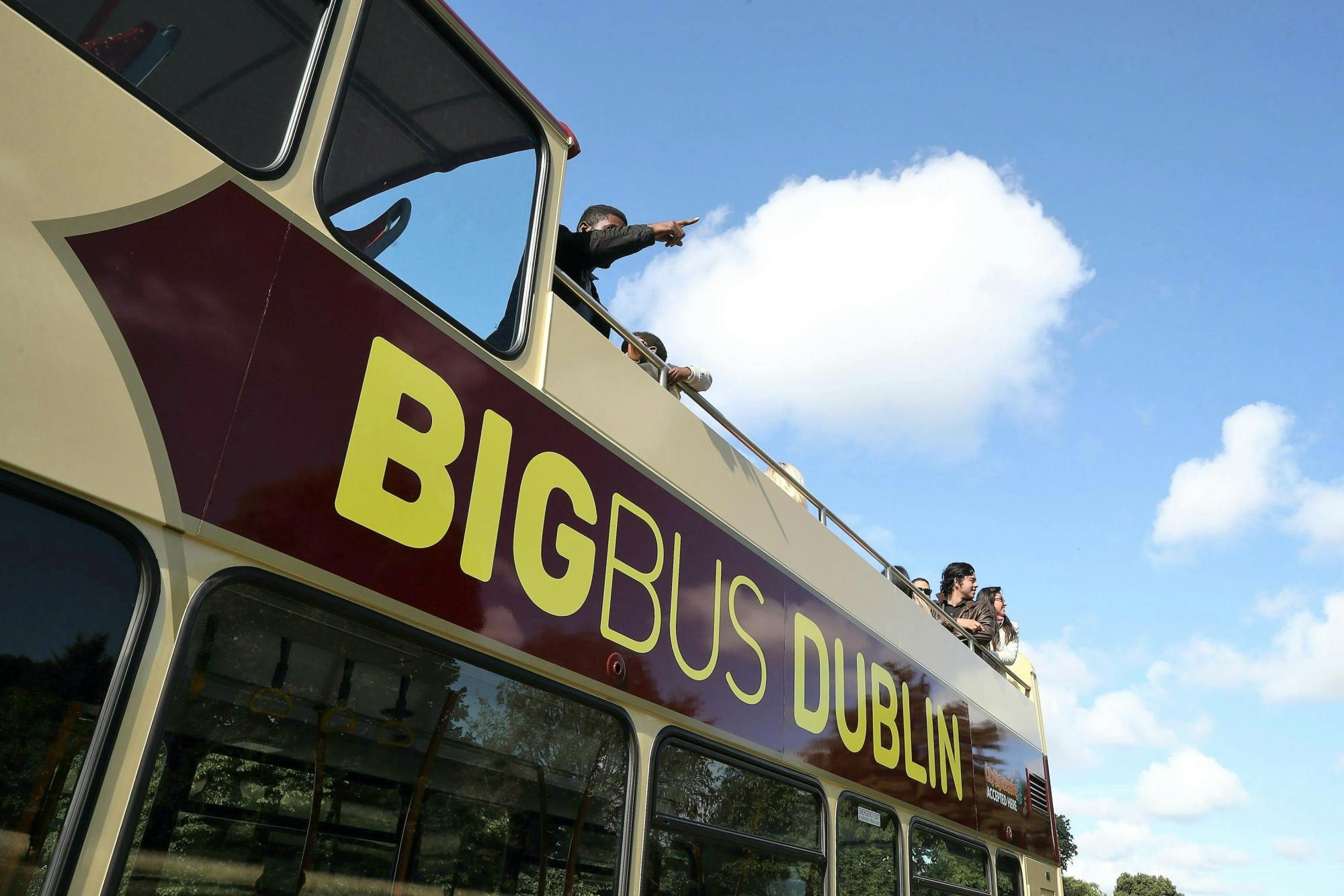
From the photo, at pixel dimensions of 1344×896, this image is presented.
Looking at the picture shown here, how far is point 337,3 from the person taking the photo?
2.59m

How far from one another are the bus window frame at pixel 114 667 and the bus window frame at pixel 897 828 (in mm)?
3238

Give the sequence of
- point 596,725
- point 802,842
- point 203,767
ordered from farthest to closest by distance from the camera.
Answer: point 802,842
point 596,725
point 203,767

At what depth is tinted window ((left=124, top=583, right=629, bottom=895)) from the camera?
1880mm

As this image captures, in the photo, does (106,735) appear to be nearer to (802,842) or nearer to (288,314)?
(288,314)

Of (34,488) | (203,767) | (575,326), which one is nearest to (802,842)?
(575,326)

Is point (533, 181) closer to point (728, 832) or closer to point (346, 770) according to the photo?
point (346, 770)

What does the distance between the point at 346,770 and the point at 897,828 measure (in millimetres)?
3509

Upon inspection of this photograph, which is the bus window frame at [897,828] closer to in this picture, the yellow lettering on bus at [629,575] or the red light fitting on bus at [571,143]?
the yellow lettering on bus at [629,575]

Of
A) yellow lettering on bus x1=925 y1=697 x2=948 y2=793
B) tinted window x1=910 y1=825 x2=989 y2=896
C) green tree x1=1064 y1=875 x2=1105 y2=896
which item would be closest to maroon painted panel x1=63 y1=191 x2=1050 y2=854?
tinted window x1=910 y1=825 x2=989 y2=896

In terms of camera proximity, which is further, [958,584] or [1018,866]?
[958,584]

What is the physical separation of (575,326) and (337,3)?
1174 millimetres

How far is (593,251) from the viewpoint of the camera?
3.92m

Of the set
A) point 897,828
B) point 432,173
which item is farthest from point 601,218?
point 897,828

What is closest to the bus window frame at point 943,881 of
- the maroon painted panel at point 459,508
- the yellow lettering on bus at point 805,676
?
the maroon painted panel at point 459,508
